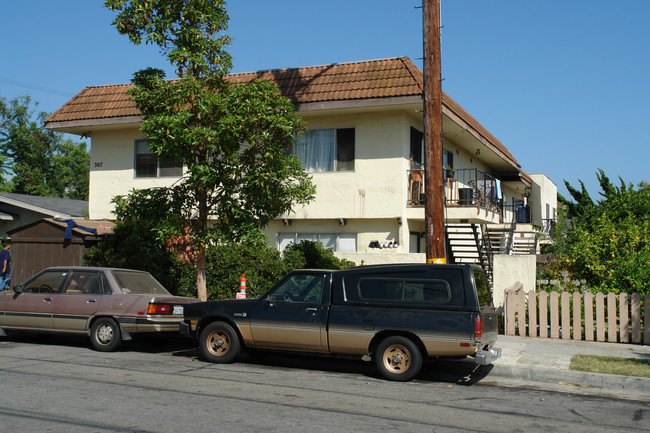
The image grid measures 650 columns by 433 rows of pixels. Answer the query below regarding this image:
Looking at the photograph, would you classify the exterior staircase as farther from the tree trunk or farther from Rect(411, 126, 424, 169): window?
the tree trunk

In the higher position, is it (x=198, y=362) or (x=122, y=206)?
(x=122, y=206)

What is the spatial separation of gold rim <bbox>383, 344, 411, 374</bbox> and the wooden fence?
15.7ft

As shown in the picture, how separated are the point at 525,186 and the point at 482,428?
1120 inches

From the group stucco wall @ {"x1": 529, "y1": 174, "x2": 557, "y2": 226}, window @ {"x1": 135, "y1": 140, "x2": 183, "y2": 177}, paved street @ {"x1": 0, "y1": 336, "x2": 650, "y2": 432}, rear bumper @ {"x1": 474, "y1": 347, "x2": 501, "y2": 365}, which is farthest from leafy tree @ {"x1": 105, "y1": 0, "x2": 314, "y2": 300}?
stucco wall @ {"x1": 529, "y1": 174, "x2": 557, "y2": 226}

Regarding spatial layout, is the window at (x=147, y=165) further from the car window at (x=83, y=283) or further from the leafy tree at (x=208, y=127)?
the car window at (x=83, y=283)

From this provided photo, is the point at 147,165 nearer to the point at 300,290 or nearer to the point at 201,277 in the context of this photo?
the point at 201,277

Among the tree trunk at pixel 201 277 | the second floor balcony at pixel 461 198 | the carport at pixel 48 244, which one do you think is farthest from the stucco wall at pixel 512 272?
the carport at pixel 48 244

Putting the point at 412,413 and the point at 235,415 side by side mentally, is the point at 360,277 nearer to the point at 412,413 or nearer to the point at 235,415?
the point at 412,413

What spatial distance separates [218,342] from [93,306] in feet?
8.75

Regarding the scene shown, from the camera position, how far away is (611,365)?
31.7ft

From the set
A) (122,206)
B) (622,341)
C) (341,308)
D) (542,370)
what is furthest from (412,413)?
(122,206)

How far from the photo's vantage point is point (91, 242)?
53.1ft

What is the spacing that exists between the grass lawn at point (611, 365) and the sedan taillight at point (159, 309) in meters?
6.78

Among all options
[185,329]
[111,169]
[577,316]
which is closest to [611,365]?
[577,316]
